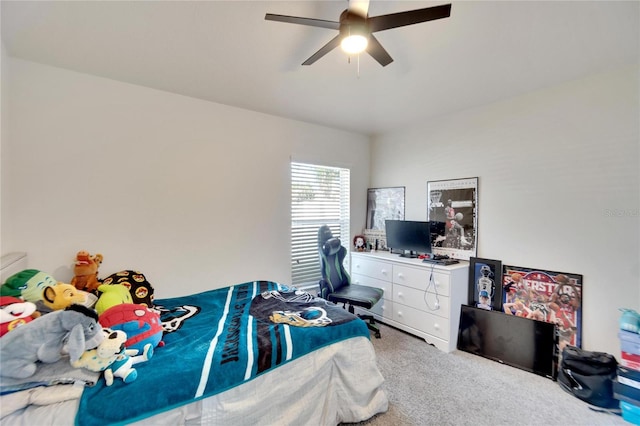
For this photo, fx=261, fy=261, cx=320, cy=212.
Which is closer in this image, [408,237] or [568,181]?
[568,181]

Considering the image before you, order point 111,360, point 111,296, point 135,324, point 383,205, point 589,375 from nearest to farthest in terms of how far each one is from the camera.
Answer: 1. point 111,360
2. point 135,324
3. point 111,296
4. point 589,375
5. point 383,205

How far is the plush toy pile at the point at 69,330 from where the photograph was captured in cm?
112

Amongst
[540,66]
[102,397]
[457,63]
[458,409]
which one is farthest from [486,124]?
[102,397]

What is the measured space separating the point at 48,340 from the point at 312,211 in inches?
109

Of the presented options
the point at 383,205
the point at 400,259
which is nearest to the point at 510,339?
the point at 400,259

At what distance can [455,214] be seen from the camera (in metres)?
3.14

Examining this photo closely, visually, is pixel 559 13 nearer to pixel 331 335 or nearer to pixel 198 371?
pixel 331 335

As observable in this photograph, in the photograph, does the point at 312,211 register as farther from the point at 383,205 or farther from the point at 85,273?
the point at 85,273

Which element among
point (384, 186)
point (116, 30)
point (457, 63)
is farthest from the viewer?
Result: point (384, 186)

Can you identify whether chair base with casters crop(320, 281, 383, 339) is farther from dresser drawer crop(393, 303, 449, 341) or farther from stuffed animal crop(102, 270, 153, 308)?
stuffed animal crop(102, 270, 153, 308)

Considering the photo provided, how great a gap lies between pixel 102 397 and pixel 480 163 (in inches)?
141

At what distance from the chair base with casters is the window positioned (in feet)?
1.76

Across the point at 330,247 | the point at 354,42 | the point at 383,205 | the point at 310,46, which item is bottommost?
the point at 330,247

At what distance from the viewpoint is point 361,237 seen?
402 centimetres
